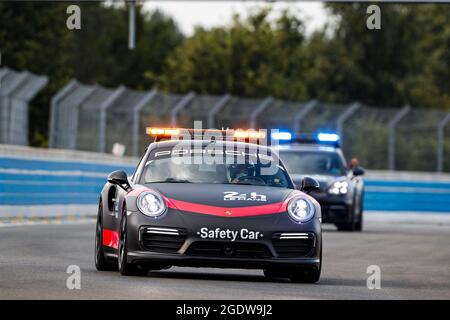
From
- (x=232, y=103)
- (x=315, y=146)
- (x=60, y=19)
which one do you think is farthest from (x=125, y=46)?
(x=315, y=146)

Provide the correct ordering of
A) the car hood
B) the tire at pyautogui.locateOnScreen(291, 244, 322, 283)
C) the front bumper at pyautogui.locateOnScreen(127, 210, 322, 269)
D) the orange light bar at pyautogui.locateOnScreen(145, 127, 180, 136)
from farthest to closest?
the orange light bar at pyautogui.locateOnScreen(145, 127, 180, 136) < the tire at pyautogui.locateOnScreen(291, 244, 322, 283) < the car hood < the front bumper at pyautogui.locateOnScreen(127, 210, 322, 269)

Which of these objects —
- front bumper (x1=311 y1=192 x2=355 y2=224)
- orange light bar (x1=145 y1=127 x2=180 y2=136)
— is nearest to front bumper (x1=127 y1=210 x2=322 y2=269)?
orange light bar (x1=145 y1=127 x2=180 y2=136)

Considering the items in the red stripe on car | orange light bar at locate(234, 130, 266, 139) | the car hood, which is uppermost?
orange light bar at locate(234, 130, 266, 139)

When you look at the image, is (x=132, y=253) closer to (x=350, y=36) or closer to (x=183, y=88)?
(x=183, y=88)

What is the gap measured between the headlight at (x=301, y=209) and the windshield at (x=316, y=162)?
534 inches

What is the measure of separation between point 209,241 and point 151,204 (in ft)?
1.99

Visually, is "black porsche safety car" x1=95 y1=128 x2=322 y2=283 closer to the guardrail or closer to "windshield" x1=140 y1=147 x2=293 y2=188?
"windshield" x1=140 y1=147 x2=293 y2=188

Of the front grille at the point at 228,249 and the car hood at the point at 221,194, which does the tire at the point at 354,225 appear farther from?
the front grille at the point at 228,249

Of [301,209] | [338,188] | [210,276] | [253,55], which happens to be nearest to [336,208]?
[338,188]

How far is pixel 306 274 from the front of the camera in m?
13.4

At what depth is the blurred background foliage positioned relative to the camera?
58625mm

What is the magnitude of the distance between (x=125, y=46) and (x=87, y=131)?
4890 cm

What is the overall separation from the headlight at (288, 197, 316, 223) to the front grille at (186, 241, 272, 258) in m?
0.41

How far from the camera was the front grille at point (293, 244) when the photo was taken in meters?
13.0
